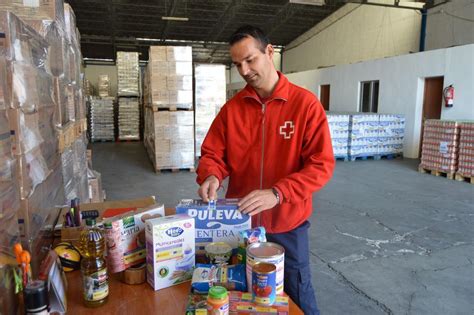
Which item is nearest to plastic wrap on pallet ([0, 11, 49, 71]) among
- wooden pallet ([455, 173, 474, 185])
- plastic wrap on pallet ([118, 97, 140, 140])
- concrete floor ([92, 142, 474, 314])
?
concrete floor ([92, 142, 474, 314])

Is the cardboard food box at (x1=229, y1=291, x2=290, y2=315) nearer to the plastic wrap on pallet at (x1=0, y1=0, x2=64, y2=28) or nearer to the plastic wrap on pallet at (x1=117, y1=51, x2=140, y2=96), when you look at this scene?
the plastic wrap on pallet at (x1=0, y1=0, x2=64, y2=28)

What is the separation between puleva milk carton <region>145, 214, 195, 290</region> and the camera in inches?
55.2

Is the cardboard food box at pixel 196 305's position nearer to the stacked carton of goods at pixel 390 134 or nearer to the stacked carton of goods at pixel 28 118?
the stacked carton of goods at pixel 28 118

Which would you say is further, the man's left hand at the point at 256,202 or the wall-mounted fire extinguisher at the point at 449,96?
the wall-mounted fire extinguisher at the point at 449,96

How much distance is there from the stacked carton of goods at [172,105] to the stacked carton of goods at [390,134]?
5.92 m

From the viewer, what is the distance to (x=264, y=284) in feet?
4.04

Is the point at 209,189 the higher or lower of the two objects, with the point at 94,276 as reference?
higher

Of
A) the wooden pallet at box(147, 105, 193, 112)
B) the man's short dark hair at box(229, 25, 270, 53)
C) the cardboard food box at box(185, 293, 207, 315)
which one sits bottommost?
the cardboard food box at box(185, 293, 207, 315)

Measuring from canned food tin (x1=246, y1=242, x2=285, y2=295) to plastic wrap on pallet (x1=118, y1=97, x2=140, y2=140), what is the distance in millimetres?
14452

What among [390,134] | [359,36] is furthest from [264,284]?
[359,36]

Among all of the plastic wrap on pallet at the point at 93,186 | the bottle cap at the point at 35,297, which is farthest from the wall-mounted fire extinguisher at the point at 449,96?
the bottle cap at the point at 35,297

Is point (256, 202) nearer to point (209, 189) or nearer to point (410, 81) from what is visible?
point (209, 189)

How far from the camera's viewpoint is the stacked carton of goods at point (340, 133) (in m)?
10.8

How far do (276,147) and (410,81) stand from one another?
10955 millimetres
